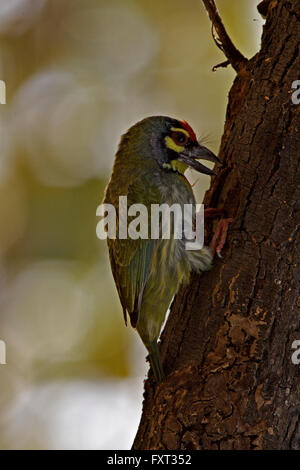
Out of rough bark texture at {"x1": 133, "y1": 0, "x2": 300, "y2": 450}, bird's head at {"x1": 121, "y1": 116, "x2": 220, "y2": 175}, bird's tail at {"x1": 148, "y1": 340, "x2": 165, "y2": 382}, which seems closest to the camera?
rough bark texture at {"x1": 133, "y1": 0, "x2": 300, "y2": 450}

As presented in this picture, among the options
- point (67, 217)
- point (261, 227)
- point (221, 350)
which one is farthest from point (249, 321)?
point (67, 217)

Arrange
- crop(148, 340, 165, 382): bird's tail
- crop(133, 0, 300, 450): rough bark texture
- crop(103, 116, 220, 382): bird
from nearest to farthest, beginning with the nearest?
crop(133, 0, 300, 450): rough bark texture
crop(148, 340, 165, 382): bird's tail
crop(103, 116, 220, 382): bird

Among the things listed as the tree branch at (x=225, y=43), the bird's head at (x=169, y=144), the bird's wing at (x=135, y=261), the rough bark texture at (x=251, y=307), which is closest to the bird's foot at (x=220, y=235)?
the rough bark texture at (x=251, y=307)

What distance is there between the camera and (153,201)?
4.05 meters

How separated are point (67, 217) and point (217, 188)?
2176 mm

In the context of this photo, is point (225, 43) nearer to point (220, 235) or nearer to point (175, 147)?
point (175, 147)

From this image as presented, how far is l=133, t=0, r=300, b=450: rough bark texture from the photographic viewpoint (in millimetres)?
3129

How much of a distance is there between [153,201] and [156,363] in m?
0.95

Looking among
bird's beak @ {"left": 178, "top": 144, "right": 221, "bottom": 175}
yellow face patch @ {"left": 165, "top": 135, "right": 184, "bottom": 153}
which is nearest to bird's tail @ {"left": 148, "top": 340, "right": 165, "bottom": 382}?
bird's beak @ {"left": 178, "top": 144, "right": 221, "bottom": 175}

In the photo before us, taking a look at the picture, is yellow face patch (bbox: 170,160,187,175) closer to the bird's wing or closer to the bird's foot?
the bird's wing

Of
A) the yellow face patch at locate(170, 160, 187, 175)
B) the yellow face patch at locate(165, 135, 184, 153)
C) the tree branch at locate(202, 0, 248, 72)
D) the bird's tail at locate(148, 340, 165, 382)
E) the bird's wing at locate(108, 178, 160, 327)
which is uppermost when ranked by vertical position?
the tree branch at locate(202, 0, 248, 72)

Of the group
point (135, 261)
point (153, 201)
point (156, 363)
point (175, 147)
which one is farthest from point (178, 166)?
point (156, 363)

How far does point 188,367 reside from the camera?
339 cm

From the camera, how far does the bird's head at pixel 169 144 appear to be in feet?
13.9
